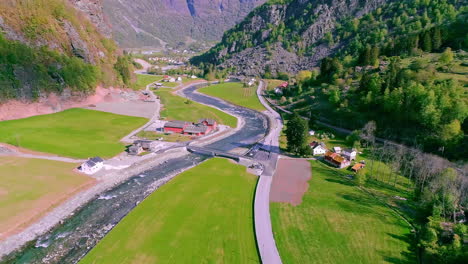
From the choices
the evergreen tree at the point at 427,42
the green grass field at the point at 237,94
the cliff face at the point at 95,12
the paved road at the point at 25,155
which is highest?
the cliff face at the point at 95,12

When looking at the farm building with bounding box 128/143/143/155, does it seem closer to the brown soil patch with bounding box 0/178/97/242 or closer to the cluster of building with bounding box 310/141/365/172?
the brown soil patch with bounding box 0/178/97/242

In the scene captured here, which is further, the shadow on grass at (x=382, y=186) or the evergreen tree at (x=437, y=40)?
the evergreen tree at (x=437, y=40)

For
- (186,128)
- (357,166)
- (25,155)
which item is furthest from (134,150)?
(357,166)

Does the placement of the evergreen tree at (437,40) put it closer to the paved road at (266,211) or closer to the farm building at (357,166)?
the paved road at (266,211)

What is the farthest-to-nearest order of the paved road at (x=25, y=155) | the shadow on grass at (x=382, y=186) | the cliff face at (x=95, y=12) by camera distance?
A: the cliff face at (x=95, y=12), the paved road at (x=25, y=155), the shadow on grass at (x=382, y=186)

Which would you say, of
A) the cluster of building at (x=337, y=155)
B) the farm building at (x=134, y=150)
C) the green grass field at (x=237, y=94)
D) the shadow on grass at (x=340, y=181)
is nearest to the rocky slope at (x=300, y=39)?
the green grass field at (x=237, y=94)

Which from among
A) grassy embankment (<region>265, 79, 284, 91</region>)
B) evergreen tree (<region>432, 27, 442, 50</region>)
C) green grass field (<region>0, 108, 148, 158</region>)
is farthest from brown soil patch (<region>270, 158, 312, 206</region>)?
grassy embankment (<region>265, 79, 284, 91</region>)
